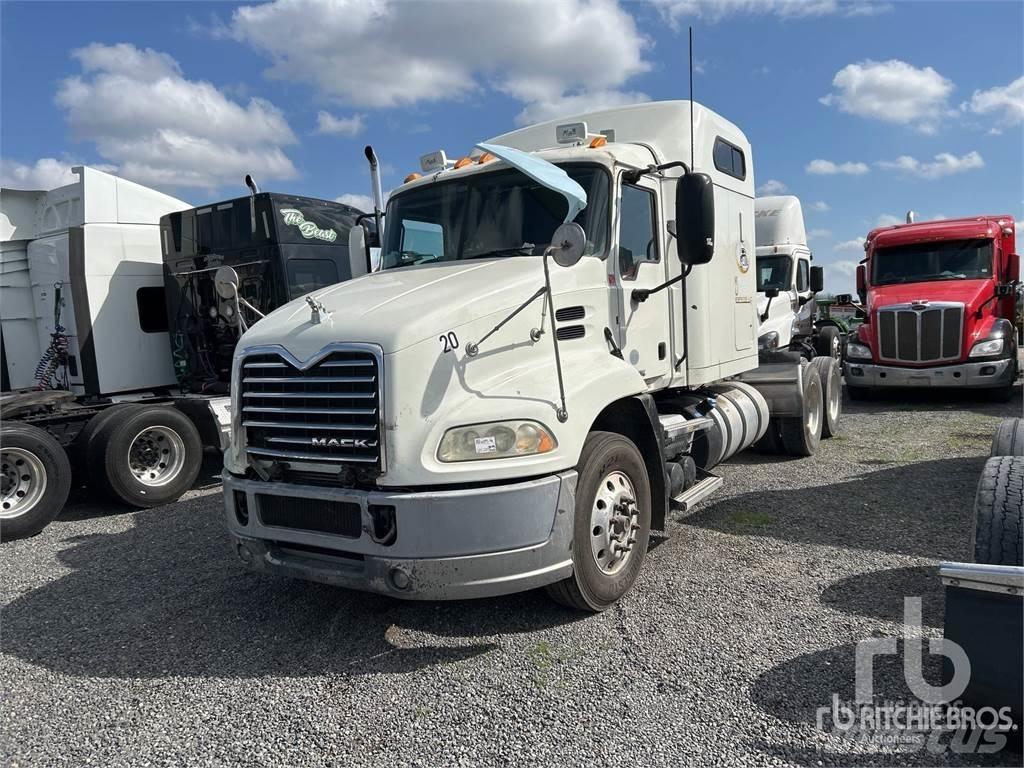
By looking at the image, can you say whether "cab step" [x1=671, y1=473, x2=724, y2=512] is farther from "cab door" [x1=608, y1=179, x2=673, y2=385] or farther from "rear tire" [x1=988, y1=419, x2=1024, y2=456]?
"rear tire" [x1=988, y1=419, x2=1024, y2=456]

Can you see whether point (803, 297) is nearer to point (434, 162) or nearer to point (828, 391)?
point (828, 391)

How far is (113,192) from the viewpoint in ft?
28.5

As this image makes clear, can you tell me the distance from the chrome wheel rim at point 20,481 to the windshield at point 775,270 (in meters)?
12.9

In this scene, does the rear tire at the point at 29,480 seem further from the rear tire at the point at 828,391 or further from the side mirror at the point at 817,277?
the side mirror at the point at 817,277

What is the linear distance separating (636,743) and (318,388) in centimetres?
233

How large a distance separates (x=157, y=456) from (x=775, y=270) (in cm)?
1224

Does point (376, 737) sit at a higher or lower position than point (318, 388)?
lower

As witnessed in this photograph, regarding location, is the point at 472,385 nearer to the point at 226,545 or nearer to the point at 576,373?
the point at 576,373

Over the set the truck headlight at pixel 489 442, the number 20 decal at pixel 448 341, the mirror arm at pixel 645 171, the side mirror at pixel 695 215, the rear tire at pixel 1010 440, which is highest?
the mirror arm at pixel 645 171

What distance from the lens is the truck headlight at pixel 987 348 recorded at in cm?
1159

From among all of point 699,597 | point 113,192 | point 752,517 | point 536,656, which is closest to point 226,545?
point 536,656

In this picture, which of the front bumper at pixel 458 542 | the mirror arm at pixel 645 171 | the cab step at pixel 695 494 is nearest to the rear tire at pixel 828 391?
the cab step at pixel 695 494

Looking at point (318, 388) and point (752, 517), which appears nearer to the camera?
point (318, 388)

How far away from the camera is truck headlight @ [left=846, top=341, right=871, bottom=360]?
12656 mm
